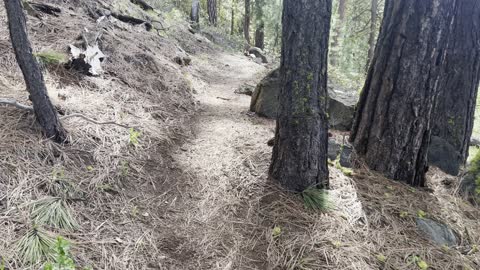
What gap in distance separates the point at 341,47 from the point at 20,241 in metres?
16.1

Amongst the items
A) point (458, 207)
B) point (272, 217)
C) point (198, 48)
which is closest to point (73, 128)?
point (272, 217)

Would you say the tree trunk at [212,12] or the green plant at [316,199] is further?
the tree trunk at [212,12]

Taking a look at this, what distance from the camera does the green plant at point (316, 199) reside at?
262cm

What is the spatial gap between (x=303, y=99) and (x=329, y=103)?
188cm

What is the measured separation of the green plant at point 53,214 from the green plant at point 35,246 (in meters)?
0.11

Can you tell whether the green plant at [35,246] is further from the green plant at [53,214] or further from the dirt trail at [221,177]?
the dirt trail at [221,177]

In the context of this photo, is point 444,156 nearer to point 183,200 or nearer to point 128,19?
point 183,200

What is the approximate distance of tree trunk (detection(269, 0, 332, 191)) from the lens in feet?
7.72

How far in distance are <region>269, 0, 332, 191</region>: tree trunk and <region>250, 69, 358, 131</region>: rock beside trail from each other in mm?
1705

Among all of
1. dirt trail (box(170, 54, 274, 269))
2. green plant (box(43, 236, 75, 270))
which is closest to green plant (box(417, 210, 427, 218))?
dirt trail (box(170, 54, 274, 269))

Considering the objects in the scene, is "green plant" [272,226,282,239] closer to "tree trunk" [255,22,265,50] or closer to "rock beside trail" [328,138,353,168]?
"rock beside trail" [328,138,353,168]

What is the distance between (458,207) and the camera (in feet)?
9.52

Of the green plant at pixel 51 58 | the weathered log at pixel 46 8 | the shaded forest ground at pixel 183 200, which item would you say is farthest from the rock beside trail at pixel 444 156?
the weathered log at pixel 46 8

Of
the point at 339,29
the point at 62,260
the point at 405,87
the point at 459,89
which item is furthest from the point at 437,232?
the point at 339,29
